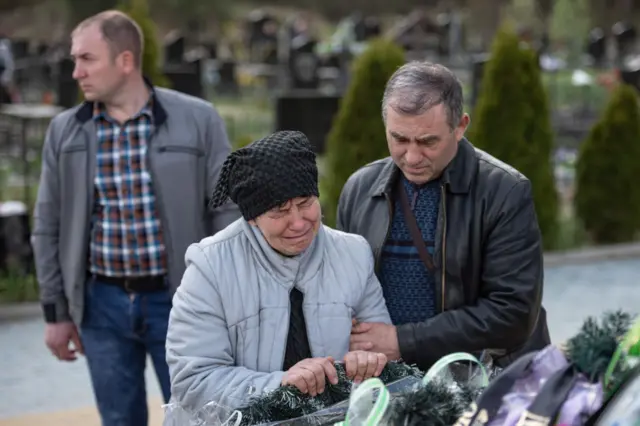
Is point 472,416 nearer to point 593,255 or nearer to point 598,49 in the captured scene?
point 593,255

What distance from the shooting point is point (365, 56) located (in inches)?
384

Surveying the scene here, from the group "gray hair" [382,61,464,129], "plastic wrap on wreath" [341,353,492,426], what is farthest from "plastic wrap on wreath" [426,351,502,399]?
"gray hair" [382,61,464,129]

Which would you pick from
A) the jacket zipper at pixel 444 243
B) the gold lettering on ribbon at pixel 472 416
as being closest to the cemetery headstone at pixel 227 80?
the jacket zipper at pixel 444 243

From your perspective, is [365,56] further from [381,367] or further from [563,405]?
[563,405]

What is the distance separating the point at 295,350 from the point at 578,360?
0.94 meters

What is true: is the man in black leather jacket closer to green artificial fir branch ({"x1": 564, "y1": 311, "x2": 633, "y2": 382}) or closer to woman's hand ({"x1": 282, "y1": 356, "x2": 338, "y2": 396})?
woman's hand ({"x1": 282, "y1": 356, "x2": 338, "y2": 396})

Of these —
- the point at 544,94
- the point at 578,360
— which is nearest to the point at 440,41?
the point at 544,94

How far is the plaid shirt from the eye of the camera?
4289 mm

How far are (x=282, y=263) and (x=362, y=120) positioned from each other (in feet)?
22.7

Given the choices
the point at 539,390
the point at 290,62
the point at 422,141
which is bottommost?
the point at 539,390

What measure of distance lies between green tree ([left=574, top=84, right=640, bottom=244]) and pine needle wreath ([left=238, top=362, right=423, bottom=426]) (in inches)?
328

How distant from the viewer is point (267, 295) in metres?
2.96

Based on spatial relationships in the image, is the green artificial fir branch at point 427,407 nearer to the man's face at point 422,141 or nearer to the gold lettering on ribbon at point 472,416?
the gold lettering on ribbon at point 472,416

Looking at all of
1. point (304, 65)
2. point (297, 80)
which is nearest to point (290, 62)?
point (304, 65)
